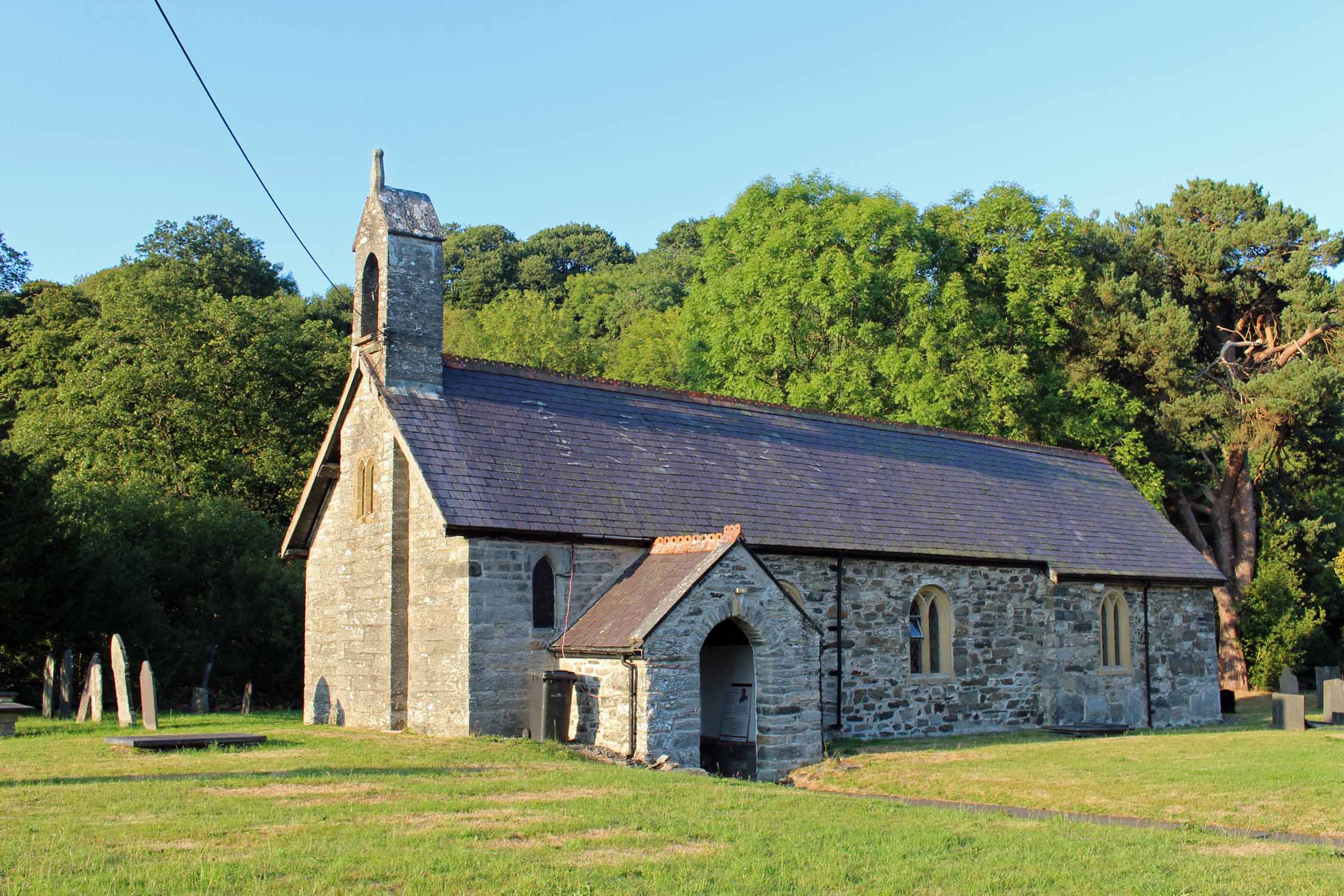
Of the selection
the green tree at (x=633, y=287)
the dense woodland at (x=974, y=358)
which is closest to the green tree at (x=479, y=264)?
the green tree at (x=633, y=287)

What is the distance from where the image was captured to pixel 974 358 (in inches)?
1516

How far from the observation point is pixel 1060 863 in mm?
9977

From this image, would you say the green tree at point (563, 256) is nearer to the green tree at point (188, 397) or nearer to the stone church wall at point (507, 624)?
the green tree at point (188, 397)

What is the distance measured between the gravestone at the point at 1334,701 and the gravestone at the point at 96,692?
24881 millimetres

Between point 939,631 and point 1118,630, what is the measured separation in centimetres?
596

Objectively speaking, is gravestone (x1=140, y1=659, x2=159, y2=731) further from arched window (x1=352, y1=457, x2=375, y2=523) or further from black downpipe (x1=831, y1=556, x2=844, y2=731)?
black downpipe (x1=831, y1=556, x2=844, y2=731)

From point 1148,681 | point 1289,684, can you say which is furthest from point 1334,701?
point 1148,681

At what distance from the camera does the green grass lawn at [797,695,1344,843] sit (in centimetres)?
1392

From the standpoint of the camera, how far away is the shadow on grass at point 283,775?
1292cm

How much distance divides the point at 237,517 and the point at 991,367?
23.0m

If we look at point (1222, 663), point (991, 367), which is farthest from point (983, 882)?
point (1222, 663)

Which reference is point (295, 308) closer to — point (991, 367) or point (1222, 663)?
point (991, 367)

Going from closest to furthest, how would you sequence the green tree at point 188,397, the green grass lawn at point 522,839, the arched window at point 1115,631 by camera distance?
1. the green grass lawn at point 522,839
2. the arched window at point 1115,631
3. the green tree at point 188,397

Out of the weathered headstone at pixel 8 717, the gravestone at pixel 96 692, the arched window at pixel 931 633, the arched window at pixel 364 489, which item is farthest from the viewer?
the arched window at pixel 931 633
